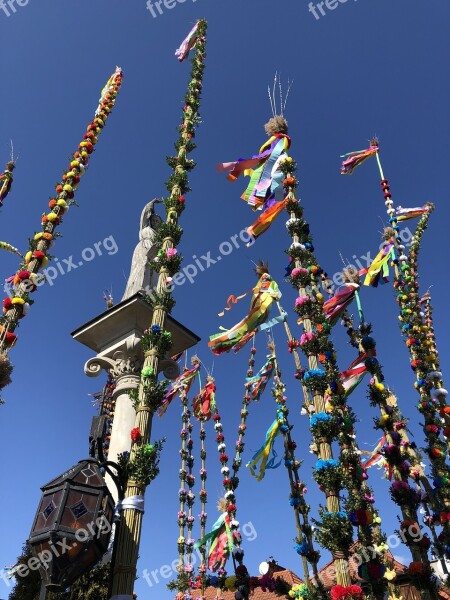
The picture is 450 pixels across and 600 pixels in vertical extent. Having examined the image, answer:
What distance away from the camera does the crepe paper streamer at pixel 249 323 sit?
10812mm

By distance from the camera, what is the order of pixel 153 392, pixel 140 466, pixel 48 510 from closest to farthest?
pixel 48 510, pixel 140 466, pixel 153 392

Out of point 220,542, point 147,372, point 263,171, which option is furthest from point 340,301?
point 220,542

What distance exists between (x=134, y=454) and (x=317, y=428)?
279cm

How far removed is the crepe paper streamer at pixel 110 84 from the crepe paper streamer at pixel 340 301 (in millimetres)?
7565

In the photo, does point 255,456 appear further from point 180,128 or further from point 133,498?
point 180,128

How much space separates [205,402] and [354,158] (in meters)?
9.07

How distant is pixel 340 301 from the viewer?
33.0 feet

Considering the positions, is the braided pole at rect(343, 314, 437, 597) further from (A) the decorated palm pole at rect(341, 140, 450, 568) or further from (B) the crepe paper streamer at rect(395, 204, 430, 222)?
(B) the crepe paper streamer at rect(395, 204, 430, 222)

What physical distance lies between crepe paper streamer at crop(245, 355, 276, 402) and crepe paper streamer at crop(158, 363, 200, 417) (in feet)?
9.55

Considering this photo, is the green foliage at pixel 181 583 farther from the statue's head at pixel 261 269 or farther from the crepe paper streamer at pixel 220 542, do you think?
the statue's head at pixel 261 269

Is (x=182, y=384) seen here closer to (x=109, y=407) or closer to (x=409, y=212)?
(x=109, y=407)

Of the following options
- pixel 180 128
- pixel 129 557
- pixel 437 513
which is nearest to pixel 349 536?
pixel 129 557

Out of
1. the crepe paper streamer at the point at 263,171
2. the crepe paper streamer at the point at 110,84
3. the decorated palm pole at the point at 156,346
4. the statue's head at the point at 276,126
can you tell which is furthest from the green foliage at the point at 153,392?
the crepe paper streamer at the point at 110,84

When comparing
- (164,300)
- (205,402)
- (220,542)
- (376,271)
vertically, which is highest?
(376,271)
